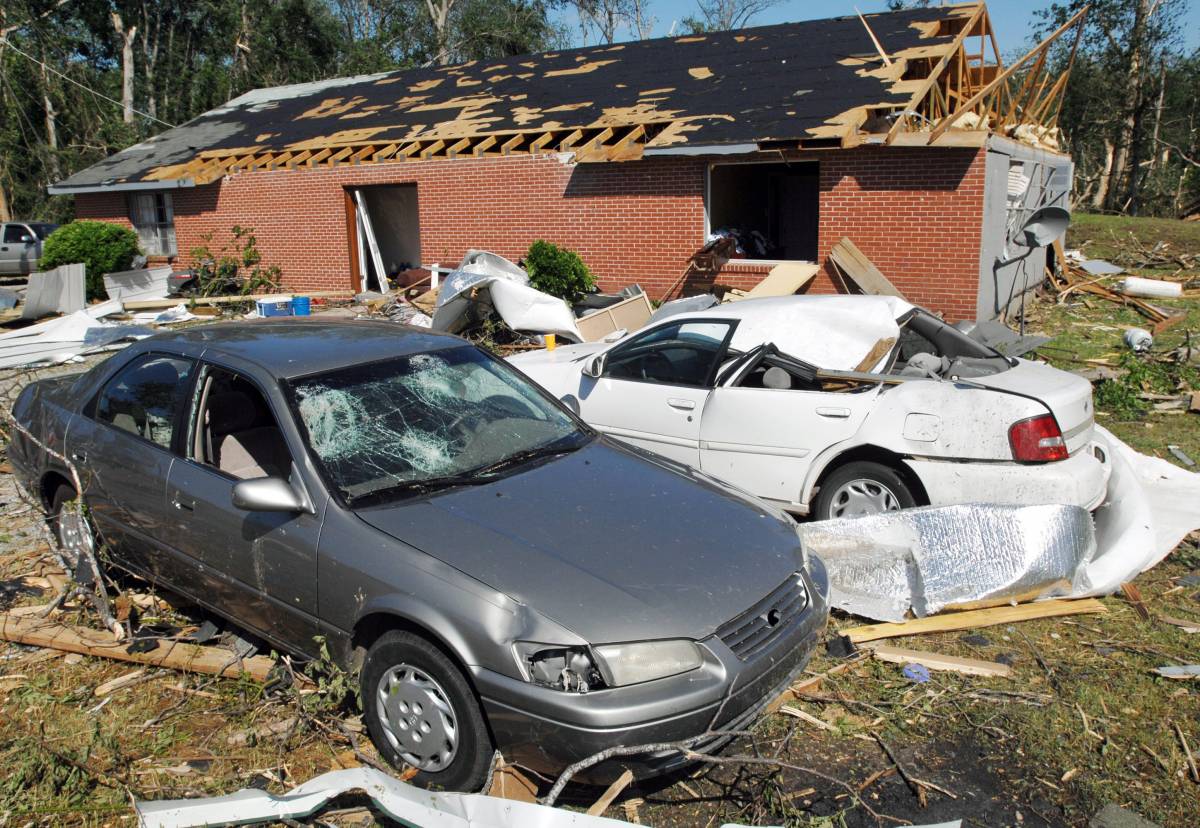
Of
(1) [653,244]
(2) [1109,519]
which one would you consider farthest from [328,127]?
(2) [1109,519]

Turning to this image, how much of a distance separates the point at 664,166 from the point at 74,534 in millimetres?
11666

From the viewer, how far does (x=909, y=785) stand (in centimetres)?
347

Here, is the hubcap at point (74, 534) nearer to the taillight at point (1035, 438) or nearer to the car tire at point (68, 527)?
the car tire at point (68, 527)

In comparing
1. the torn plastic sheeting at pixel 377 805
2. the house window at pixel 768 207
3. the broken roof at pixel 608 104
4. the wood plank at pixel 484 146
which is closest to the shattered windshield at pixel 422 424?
the torn plastic sheeting at pixel 377 805

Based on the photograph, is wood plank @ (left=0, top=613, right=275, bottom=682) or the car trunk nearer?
wood plank @ (left=0, top=613, right=275, bottom=682)

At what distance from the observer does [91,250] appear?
20156mm

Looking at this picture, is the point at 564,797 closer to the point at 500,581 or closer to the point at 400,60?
the point at 500,581

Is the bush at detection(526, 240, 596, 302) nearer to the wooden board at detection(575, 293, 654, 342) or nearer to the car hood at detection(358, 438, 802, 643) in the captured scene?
the wooden board at detection(575, 293, 654, 342)

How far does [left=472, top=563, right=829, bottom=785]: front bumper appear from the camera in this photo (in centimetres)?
299

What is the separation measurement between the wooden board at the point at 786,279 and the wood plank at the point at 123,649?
33.2ft

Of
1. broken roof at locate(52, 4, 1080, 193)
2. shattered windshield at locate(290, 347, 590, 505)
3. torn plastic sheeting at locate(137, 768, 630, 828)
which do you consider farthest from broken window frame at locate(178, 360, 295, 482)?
broken roof at locate(52, 4, 1080, 193)

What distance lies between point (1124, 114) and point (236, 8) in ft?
119

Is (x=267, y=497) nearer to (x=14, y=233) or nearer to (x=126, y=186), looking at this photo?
(x=126, y=186)

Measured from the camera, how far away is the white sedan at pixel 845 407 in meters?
5.13
